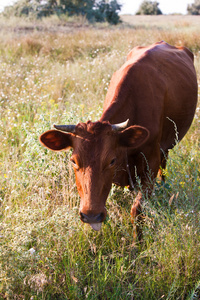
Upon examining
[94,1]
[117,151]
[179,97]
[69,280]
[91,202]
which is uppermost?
[94,1]

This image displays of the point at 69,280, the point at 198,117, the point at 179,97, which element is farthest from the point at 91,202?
the point at 198,117

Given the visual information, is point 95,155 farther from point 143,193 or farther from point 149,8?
point 149,8

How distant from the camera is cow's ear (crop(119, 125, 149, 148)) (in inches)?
110

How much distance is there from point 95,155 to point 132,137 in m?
0.52

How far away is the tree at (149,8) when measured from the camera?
4747cm

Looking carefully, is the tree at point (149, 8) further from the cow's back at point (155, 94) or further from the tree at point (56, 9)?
the cow's back at point (155, 94)

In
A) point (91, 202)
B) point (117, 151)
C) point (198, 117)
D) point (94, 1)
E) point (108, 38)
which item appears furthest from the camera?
point (94, 1)

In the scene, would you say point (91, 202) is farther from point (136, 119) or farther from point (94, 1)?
point (94, 1)

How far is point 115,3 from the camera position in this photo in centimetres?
2506

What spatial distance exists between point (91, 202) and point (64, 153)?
1.55 metres

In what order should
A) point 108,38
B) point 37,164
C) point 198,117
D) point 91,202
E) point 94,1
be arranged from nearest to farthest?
point 91,202 < point 37,164 < point 198,117 < point 108,38 < point 94,1

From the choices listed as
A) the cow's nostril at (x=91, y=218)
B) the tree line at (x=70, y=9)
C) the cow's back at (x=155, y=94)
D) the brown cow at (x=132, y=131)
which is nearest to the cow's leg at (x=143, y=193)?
the brown cow at (x=132, y=131)

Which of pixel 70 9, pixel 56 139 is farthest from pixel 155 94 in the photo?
pixel 70 9

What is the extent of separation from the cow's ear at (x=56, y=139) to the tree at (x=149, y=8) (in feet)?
162
